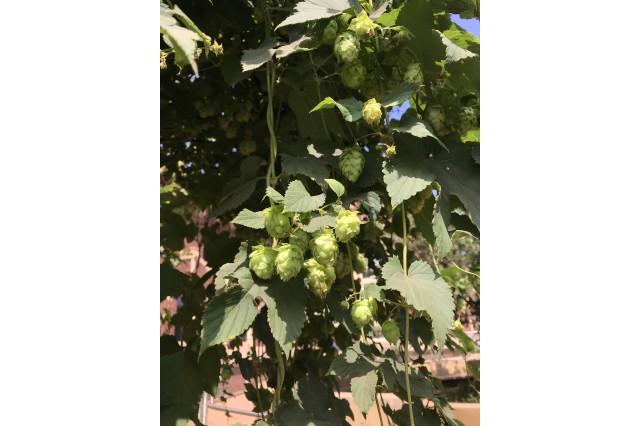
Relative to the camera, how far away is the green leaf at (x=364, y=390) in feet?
2.47

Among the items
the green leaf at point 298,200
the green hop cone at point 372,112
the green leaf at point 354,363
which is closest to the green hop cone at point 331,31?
the green hop cone at point 372,112

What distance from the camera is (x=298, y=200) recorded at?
78cm

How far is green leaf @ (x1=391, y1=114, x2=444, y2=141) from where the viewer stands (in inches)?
31.8

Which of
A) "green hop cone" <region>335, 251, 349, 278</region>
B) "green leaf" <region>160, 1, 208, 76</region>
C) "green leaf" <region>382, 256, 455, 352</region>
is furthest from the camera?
"green hop cone" <region>335, 251, 349, 278</region>

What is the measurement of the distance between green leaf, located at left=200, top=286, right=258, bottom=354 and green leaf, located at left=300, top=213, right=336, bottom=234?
122 mm

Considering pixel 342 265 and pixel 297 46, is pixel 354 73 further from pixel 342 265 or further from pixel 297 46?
pixel 342 265

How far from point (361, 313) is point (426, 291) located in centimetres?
9

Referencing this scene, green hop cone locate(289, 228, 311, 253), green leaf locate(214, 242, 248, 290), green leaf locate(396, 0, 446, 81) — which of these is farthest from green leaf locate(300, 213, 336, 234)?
green leaf locate(396, 0, 446, 81)

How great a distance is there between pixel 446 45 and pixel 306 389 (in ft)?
1.96

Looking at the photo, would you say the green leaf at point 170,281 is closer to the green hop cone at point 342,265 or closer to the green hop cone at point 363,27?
the green hop cone at point 342,265

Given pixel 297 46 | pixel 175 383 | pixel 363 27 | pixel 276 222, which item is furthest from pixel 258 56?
pixel 175 383

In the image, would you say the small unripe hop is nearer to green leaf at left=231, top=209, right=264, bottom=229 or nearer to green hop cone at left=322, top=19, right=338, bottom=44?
green leaf at left=231, top=209, right=264, bottom=229

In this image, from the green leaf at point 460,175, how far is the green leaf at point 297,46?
272mm
